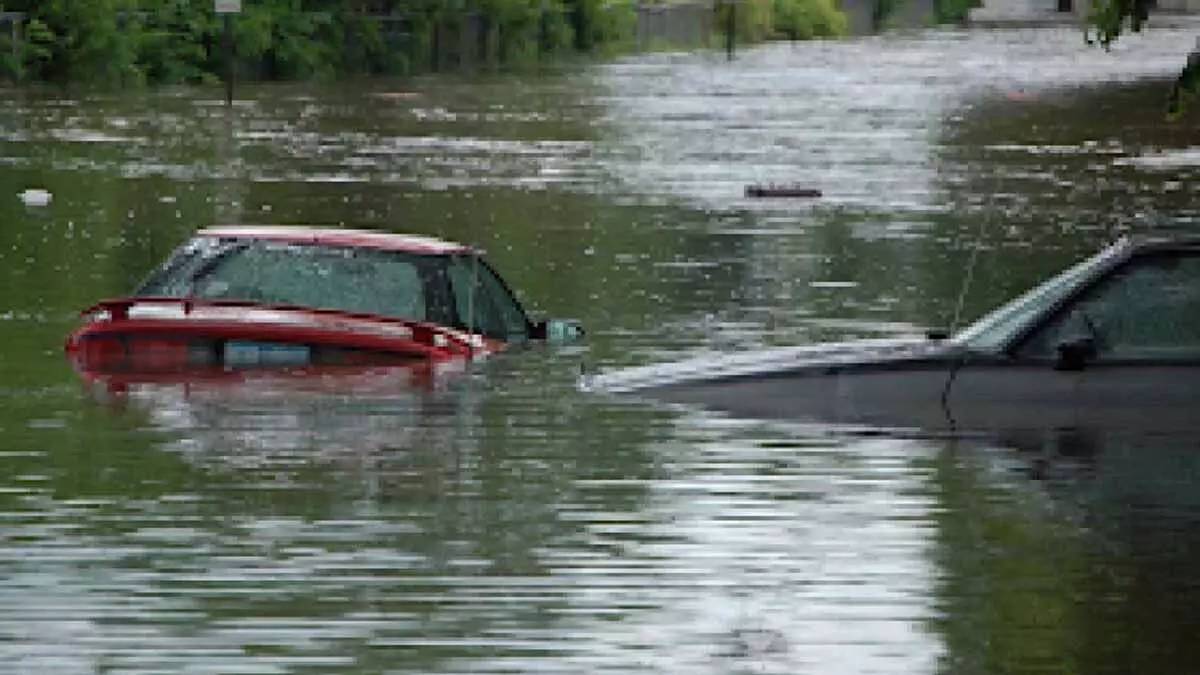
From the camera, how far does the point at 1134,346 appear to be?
14688 mm

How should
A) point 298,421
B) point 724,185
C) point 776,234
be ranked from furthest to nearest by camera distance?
point 724,185 → point 776,234 → point 298,421

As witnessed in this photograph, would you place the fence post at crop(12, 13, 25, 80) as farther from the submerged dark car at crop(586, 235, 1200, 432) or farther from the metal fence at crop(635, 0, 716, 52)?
the submerged dark car at crop(586, 235, 1200, 432)

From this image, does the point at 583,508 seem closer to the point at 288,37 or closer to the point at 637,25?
the point at 288,37

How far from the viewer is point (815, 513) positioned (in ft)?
43.2

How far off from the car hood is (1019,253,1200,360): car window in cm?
58

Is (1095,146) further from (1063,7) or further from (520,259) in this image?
(1063,7)

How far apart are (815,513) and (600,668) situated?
328 centimetres

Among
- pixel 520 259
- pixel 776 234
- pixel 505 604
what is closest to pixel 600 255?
pixel 520 259

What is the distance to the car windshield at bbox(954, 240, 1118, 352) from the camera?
14758 mm

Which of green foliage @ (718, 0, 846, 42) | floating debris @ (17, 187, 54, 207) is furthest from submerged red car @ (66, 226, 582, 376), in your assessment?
green foliage @ (718, 0, 846, 42)

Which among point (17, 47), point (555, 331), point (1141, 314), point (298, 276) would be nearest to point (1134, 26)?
point (555, 331)

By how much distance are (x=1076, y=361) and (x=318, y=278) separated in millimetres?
6126

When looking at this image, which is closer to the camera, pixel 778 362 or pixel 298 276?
pixel 778 362

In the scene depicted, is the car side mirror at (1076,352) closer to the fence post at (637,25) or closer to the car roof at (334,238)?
the car roof at (334,238)
